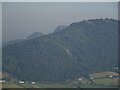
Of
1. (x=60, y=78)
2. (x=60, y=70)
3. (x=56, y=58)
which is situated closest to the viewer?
(x=60, y=78)

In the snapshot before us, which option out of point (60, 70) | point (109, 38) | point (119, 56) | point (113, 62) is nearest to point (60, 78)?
point (60, 70)

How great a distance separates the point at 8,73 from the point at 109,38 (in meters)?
55.2

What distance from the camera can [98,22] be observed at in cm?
13325

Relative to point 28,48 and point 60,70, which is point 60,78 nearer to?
point 60,70

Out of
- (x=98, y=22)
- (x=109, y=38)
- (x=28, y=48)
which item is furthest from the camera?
(x=98, y=22)

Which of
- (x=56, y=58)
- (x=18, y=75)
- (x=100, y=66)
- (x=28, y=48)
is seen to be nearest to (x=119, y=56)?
(x=100, y=66)

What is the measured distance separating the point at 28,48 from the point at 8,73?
2842 centimetres

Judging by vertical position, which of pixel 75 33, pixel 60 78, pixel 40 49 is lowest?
pixel 60 78

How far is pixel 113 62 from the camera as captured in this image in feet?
308

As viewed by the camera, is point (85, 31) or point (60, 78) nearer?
point (60, 78)

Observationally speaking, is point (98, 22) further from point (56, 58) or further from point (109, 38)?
point (56, 58)

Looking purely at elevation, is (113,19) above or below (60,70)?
above

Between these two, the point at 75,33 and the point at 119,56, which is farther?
the point at 75,33

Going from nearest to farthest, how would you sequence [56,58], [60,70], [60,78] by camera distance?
[60,78] → [60,70] → [56,58]
